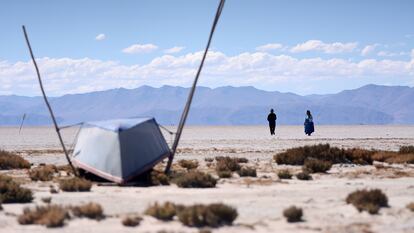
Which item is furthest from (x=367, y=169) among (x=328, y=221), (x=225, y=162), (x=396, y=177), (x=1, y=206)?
(x=1, y=206)

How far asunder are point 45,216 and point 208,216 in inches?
119

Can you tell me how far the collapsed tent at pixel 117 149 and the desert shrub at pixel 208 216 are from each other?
5531 millimetres

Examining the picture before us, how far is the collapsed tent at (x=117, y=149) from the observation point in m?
17.3

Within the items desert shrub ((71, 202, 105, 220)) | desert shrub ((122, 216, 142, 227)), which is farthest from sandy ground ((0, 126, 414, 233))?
desert shrub ((71, 202, 105, 220))

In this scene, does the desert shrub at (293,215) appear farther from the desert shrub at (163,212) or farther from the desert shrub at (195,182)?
the desert shrub at (195,182)

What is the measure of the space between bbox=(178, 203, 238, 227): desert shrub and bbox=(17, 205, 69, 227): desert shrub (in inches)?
85.4

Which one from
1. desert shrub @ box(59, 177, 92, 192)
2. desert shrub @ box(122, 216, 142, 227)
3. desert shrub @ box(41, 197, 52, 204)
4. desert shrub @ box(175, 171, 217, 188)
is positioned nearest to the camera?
desert shrub @ box(122, 216, 142, 227)

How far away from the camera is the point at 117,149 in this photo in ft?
56.8

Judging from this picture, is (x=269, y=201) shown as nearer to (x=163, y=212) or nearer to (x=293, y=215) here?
(x=293, y=215)

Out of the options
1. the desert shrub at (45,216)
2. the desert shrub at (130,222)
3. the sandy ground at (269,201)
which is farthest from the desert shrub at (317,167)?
the desert shrub at (45,216)

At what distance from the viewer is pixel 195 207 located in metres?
12.0

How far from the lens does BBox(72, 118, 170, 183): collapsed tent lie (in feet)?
56.9

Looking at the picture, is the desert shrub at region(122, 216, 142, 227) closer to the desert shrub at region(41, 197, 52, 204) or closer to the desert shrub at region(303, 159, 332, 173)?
the desert shrub at region(41, 197, 52, 204)

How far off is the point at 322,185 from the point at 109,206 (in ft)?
21.2
